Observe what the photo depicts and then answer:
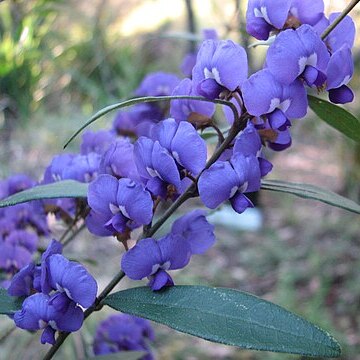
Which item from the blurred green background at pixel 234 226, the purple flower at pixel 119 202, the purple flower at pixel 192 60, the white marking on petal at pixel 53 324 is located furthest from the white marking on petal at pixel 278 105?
the blurred green background at pixel 234 226

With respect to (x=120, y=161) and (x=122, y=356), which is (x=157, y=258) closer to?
(x=120, y=161)

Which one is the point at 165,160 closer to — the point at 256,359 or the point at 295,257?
the point at 256,359

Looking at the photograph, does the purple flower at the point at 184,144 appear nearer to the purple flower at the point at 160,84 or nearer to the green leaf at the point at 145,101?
the green leaf at the point at 145,101

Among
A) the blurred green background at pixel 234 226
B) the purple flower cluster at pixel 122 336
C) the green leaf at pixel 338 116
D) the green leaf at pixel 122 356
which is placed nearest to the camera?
the green leaf at pixel 338 116

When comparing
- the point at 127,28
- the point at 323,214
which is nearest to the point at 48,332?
the point at 323,214

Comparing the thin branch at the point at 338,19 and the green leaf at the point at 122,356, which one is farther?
the green leaf at the point at 122,356

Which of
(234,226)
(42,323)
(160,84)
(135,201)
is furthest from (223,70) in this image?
(234,226)
